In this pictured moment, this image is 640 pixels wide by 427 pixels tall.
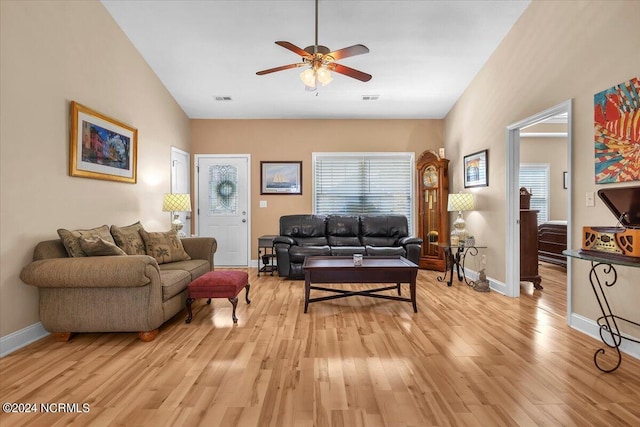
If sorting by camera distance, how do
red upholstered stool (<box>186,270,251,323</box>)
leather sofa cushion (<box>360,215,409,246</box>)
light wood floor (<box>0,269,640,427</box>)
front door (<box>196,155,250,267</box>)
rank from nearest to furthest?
light wood floor (<box>0,269,640,427</box>), red upholstered stool (<box>186,270,251,323</box>), leather sofa cushion (<box>360,215,409,246</box>), front door (<box>196,155,250,267</box>)

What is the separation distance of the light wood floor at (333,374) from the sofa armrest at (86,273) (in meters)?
0.54

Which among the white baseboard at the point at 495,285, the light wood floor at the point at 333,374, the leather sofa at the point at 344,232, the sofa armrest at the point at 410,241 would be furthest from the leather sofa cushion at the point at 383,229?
the light wood floor at the point at 333,374

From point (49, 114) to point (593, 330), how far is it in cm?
524

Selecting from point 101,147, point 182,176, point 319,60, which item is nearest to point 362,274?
point 319,60

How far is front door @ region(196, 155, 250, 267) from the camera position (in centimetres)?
620

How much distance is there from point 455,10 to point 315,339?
386 cm

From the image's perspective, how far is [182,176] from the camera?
588cm

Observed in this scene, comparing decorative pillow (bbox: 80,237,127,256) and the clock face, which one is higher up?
the clock face

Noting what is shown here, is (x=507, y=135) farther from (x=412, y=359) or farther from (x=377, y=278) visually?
(x=412, y=359)

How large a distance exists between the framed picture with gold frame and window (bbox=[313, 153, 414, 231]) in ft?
10.3

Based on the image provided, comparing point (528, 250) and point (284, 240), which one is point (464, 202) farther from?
point (284, 240)

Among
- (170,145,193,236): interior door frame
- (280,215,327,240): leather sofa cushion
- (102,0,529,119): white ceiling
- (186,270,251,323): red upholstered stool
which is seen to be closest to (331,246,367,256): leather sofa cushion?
(280,215,327,240): leather sofa cushion

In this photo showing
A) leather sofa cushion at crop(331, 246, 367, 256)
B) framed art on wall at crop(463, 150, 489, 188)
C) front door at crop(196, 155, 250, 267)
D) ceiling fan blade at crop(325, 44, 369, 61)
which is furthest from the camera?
front door at crop(196, 155, 250, 267)

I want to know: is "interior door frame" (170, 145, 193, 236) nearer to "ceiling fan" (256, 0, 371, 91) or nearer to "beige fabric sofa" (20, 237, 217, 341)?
"beige fabric sofa" (20, 237, 217, 341)
